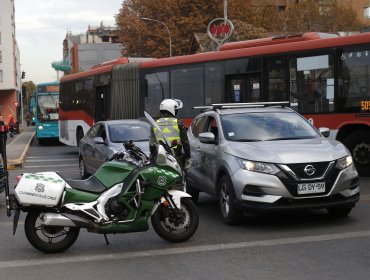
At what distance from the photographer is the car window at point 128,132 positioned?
12.9 meters

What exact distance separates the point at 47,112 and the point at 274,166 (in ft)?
88.5

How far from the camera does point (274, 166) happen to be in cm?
741

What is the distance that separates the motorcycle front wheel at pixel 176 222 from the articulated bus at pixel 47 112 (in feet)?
85.2

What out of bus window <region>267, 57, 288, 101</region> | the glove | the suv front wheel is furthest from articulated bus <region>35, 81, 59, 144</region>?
the suv front wheel

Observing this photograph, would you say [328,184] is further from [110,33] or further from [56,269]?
[110,33]

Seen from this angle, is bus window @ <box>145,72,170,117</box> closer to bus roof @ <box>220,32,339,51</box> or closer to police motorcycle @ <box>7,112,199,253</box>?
bus roof @ <box>220,32,339,51</box>

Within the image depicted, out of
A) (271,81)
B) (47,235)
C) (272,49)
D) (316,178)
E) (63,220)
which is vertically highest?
(272,49)

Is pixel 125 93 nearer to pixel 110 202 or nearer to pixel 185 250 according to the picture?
pixel 110 202

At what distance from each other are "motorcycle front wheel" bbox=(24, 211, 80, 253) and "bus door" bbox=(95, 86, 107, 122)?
14.9 m

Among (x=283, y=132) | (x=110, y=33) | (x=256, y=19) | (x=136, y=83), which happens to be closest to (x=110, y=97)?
(x=136, y=83)

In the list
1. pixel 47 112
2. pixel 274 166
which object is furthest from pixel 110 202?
pixel 47 112

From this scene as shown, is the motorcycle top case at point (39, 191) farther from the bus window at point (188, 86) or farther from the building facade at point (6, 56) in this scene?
the building facade at point (6, 56)

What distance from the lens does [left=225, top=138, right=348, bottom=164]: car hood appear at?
7457 millimetres

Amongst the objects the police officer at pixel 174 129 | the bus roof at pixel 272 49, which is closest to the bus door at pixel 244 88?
the bus roof at pixel 272 49
